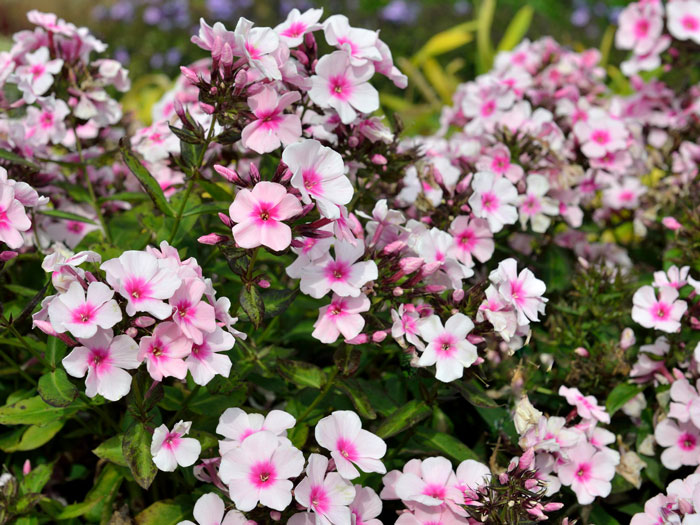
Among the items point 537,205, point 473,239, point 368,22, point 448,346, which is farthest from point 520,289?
point 368,22

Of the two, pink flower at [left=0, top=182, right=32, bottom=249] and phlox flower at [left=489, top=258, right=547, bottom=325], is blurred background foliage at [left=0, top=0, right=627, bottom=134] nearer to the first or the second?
phlox flower at [left=489, top=258, right=547, bottom=325]

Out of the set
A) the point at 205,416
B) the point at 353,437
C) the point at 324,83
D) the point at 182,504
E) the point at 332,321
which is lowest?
the point at 182,504

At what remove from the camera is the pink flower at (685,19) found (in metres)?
3.01

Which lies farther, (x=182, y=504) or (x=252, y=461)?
(x=182, y=504)

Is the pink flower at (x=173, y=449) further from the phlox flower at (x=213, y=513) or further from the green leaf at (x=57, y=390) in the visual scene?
the green leaf at (x=57, y=390)

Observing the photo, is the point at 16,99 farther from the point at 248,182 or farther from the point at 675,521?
the point at 675,521

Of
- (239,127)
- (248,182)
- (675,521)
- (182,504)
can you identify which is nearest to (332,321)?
(248,182)

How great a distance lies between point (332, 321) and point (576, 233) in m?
1.41

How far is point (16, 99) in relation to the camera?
242 cm

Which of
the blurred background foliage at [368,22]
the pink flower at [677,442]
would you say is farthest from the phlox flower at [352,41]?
the blurred background foliage at [368,22]

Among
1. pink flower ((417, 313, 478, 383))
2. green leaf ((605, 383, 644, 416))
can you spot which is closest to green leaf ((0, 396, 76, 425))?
pink flower ((417, 313, 478, 383))

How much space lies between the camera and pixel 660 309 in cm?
214

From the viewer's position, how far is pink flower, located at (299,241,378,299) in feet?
5.34

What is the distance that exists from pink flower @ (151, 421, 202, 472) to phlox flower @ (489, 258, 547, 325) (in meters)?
0.76
